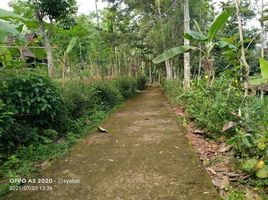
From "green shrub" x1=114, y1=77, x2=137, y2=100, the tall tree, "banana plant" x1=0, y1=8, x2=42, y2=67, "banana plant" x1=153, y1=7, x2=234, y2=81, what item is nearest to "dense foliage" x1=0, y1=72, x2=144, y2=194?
"banana plant" x1=0, y1=8, x2=42, y2=67

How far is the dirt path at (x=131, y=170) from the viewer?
3.03 metres

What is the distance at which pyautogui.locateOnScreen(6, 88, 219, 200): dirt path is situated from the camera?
303 centimetres

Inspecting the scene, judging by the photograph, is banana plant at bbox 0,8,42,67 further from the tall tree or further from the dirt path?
the tall tree

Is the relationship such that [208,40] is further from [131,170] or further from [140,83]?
[140,83]

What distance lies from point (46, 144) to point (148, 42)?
45.3ft

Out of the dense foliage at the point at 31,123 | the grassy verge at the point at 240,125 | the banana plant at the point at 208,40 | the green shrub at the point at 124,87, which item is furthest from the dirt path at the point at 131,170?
the green shrub at the point at 124,87

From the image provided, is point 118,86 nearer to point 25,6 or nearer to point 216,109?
point 25,6

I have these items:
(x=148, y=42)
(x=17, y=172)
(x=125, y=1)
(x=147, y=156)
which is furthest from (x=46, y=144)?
(x=148, y=42)

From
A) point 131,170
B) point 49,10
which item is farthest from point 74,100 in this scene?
point 49,10

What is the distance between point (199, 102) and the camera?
636 cm

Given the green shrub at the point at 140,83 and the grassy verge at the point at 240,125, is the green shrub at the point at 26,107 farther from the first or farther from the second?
the green shrub at the point at 140,83

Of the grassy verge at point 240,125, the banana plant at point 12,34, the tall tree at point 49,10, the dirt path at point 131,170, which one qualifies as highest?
the tall tree at point 49,10

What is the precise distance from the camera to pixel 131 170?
146 inches

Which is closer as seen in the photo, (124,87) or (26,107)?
(26,107)
